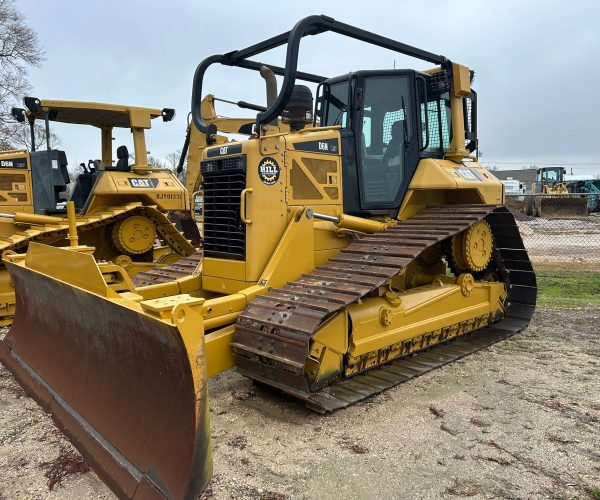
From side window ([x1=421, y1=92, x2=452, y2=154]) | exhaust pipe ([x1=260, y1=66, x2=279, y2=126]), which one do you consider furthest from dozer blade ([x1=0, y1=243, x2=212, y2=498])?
side window ([x1=421, y1=92, x2=452, y2=154])

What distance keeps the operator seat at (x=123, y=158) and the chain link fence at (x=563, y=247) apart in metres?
7.29

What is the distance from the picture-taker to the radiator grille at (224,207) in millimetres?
4625

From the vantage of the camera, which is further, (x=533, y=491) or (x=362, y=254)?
(x=362, y=254)

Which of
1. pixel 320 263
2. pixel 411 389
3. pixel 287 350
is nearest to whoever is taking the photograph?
pixel 287 350

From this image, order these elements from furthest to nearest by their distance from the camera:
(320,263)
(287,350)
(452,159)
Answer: (452,159)
(320,263)
(287,350)

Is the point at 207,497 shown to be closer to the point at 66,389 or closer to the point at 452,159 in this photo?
the point at 66,389

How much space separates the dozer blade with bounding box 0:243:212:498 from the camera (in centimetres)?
282

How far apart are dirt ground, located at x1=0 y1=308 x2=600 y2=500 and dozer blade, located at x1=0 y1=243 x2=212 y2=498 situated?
0.20 meters

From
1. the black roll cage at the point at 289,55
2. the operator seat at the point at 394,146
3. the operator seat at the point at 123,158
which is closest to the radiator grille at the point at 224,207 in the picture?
the black roll cage at the point at 289,55

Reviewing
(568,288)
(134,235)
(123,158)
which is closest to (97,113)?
(123,158)

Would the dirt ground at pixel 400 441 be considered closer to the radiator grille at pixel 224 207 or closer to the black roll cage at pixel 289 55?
the radiator grille at pixel 224 207

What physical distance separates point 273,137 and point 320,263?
1264 millimetres

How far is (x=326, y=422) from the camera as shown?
3869 mm

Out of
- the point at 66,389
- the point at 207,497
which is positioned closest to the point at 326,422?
the point at 207,497
